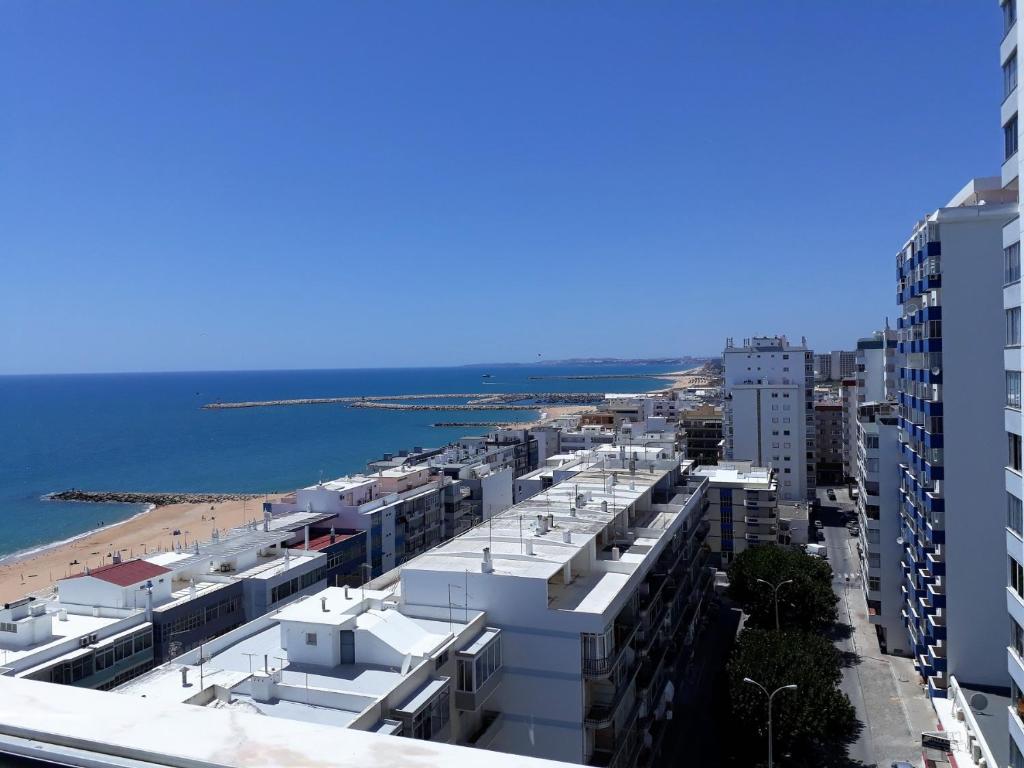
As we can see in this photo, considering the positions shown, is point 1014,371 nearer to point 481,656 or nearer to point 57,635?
point 481,656

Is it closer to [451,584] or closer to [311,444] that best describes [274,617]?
[451,584]

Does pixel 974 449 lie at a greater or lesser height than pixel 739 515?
greater

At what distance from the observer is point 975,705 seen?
1093 inches

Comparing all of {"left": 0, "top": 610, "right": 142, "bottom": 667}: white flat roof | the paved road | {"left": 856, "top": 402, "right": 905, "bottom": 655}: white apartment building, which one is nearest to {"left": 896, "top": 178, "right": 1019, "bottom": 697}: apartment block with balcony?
the paved road

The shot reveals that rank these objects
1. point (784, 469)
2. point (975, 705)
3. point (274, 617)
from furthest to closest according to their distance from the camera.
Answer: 1. point (784, 469)
2. point (975, 705)
3. point (274, 617)

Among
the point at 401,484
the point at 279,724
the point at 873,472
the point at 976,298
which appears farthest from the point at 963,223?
the point at 401,484

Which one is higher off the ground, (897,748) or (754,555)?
(754,555)

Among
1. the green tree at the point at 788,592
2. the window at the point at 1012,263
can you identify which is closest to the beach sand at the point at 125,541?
the green tree at the point at 788,592

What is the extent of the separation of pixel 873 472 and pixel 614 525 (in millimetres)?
18466

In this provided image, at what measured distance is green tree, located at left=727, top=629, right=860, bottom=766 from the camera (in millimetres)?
27766

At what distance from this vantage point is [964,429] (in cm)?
3077

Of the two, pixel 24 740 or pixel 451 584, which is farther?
pixel 451 584

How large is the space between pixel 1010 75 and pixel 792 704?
880 inches

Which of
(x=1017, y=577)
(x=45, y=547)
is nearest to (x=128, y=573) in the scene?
(x=1017, y=577)
